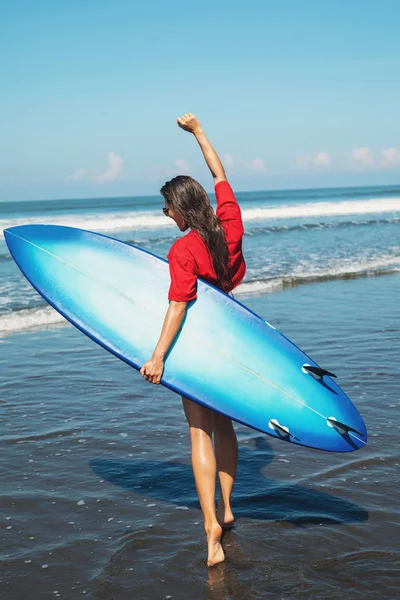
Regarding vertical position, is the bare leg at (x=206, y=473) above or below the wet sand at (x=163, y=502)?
above

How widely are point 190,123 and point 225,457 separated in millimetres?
1756

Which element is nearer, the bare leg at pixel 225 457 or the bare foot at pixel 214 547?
the bare foot at pixel 214 547

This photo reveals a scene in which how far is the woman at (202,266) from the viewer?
122 inches

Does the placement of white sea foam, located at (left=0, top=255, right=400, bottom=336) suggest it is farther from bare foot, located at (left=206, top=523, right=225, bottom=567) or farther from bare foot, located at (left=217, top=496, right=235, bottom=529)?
bare foot, located at (left=206, top=523, right=225, bottom=567)

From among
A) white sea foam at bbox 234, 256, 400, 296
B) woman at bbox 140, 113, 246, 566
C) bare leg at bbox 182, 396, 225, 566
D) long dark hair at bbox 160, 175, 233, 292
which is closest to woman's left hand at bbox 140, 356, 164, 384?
woman at bbox 140, 113, 246, 566

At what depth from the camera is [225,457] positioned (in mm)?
3498

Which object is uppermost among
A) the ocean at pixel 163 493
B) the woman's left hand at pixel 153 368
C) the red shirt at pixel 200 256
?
the red shirt at pixel 200 256

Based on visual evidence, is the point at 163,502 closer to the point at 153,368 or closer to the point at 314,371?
the point at 153,368

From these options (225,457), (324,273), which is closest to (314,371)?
(225,457)

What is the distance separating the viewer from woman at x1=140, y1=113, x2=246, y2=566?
10.2 feet

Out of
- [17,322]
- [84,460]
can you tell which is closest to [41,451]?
[84,460]

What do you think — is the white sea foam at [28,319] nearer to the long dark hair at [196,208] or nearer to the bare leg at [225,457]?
the bare leg at [225,457]

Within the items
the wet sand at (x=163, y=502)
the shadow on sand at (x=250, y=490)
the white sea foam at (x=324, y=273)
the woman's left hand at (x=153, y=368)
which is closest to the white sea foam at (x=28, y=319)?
the wet sand at (x=163, y=502)

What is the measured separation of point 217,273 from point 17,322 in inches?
258
